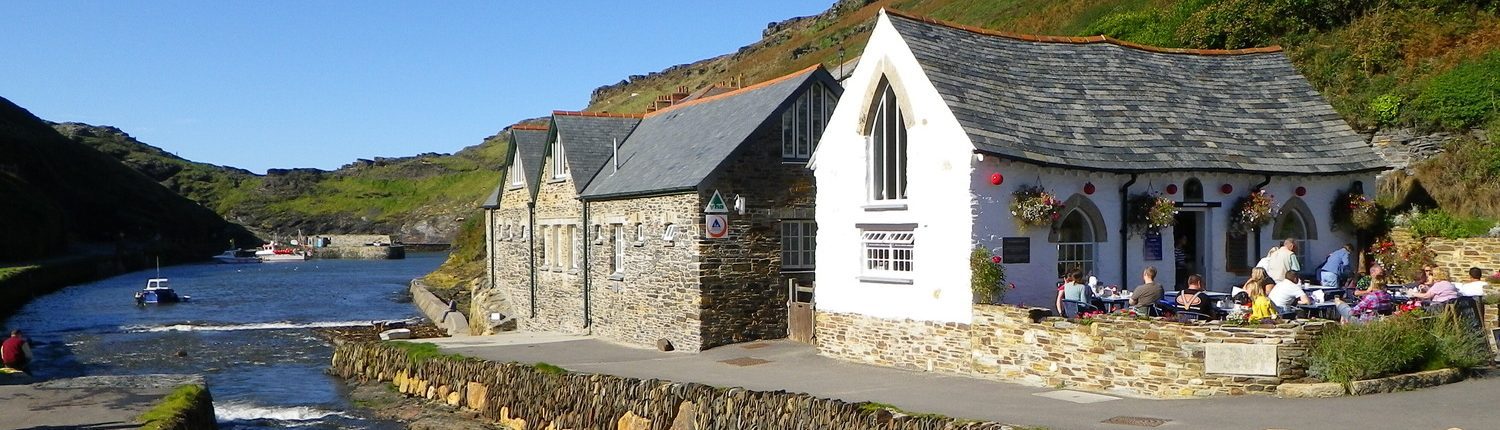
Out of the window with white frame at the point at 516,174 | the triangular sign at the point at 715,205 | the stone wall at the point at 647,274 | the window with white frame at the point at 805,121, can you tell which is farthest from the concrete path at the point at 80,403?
the window with white frame at the point at 516,174

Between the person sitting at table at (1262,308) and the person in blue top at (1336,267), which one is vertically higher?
the person in blue top at (1336,267)

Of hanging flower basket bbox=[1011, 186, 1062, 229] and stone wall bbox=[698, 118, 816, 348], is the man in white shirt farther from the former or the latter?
stone wall bbox=[698, 118, 816, 348]

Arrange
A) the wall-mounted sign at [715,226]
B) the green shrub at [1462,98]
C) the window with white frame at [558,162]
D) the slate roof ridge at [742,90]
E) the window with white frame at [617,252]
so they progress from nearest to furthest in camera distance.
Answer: the wall-mounted sign at [715,226] < the green shrub at [1462,98] < the slate roof ridge at [742,90] < the window with white frame at [617,252] < the window with white frame at [558,162]

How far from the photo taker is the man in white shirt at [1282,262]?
54.5ft

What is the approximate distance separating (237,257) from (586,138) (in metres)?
112

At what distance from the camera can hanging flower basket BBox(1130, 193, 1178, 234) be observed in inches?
658

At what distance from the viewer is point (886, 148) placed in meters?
18.2

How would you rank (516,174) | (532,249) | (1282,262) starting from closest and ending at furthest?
1. (1282,262)
2. (532,249)
3. (516,174)

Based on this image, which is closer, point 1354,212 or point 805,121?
point 1354,212

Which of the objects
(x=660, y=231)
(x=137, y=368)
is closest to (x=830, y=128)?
(x=660, y=231)

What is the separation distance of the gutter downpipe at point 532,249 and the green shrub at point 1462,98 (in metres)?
19.2

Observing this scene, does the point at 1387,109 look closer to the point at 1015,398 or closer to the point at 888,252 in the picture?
the point at 888,252

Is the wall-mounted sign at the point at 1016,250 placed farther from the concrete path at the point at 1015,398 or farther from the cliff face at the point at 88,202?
the cliff face at the point at 88,202

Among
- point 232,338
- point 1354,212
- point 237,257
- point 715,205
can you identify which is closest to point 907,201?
point 715,205
